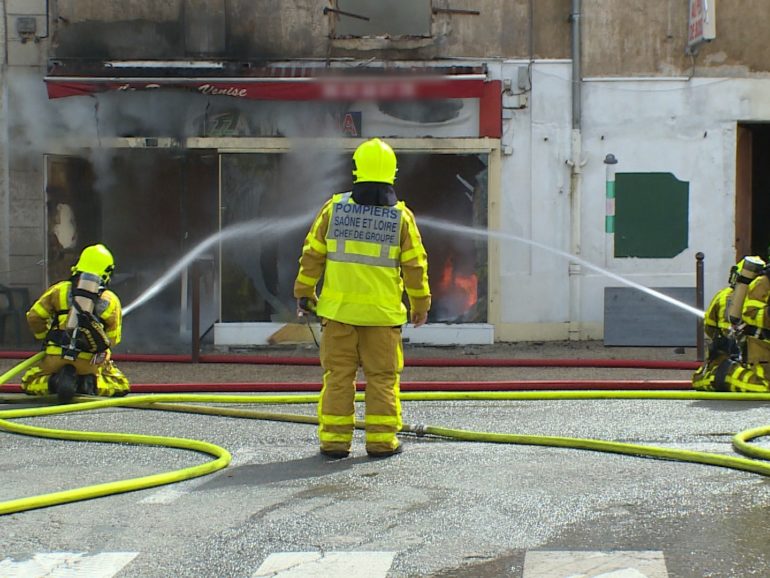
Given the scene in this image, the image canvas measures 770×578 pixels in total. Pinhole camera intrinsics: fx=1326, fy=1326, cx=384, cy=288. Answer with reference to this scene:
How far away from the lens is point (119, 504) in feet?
19.5

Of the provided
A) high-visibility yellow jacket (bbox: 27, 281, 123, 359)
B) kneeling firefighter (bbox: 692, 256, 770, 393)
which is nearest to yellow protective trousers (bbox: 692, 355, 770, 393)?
kneeling firefighter (bbox: 692, 256, 770, 393)

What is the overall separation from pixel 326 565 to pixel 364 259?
104 inches

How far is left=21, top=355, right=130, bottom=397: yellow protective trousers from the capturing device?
9805 mm

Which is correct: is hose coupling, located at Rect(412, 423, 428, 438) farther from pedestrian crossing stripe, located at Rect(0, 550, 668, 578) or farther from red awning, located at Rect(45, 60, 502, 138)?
red awning, located at Rect(45, 60, 502, 138)

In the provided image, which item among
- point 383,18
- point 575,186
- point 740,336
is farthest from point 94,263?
point 575,186

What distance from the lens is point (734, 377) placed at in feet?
31.5

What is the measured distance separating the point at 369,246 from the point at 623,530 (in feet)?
8.17

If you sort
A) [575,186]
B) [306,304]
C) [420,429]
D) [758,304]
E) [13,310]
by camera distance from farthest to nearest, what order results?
[575,186], [13,310], [758,304], [420,429], [306,304]

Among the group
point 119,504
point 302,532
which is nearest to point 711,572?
point 302,532

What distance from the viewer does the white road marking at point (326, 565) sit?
15.2ft

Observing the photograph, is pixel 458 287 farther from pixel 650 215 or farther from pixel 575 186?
pixel 650 215

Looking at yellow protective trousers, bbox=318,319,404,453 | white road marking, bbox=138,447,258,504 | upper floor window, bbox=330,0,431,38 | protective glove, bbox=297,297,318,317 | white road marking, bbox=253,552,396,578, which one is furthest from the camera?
upper floor window, bbox=330,0,431,38

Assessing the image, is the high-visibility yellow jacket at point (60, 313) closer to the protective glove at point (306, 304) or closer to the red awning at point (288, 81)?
the protective glove at point (306, 304)

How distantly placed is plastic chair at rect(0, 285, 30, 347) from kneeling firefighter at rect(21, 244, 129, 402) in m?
5.43
